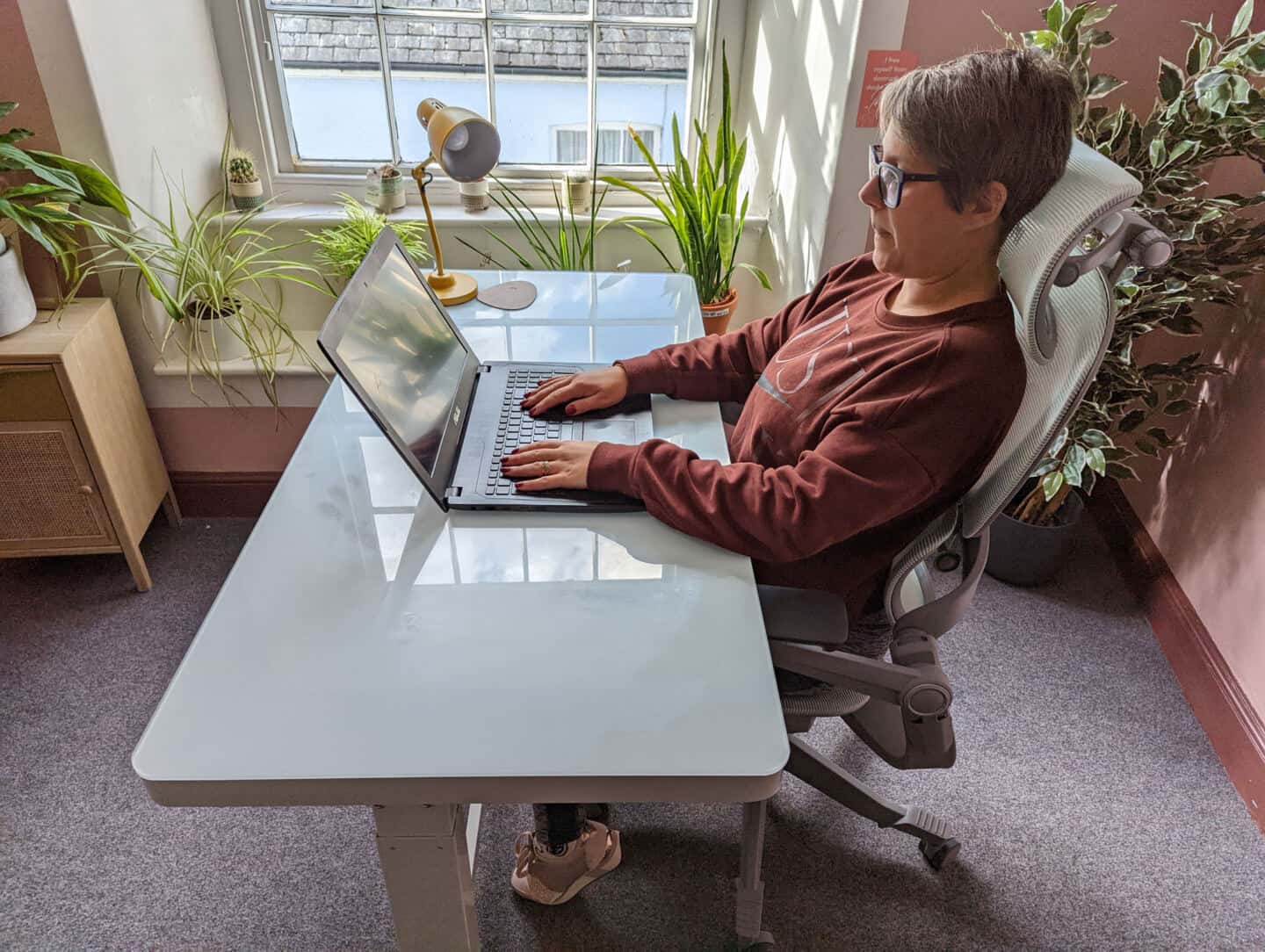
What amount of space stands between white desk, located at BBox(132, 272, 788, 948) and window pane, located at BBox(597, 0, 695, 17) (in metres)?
1.70

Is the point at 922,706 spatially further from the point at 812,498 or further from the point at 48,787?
the point at 48,787

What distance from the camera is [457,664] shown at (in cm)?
96

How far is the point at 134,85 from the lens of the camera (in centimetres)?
199

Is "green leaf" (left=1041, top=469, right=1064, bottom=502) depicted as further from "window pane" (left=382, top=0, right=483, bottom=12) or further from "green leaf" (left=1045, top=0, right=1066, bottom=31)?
"window pane" (left=382, top=0, right=483, bottom=12)

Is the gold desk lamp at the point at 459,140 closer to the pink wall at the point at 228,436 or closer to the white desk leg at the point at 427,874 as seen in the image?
the pink wall at the point at 228,436

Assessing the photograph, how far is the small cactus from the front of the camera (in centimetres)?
231

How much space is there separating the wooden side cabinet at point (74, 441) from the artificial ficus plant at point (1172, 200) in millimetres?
2059

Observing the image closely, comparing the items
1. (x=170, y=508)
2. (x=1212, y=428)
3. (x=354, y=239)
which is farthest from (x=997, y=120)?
(x=170, y=508)

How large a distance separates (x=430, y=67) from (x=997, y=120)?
1873mm

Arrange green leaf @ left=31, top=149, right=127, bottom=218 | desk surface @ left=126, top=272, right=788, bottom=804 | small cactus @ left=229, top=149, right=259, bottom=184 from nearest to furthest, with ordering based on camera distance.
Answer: desk surface @ left=126, top=272, right=788, bottom=804, green leaf @ left=31, top=149, right=127, bottom=218, small cactus @ left=229, top=149, right=259, bottom=184

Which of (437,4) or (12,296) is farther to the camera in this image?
(437,4)

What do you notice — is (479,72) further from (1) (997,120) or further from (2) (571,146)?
(1) (997,120)

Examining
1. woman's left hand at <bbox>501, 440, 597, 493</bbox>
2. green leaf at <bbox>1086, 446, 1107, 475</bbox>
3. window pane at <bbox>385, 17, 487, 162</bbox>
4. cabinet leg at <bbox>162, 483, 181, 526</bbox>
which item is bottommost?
cabinet leg at <bbox>162, 483, 181, 526</bbox>

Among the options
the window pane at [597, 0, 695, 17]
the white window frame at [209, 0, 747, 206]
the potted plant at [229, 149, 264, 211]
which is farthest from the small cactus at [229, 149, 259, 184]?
the window pane at [597, 0, 695, 17]
